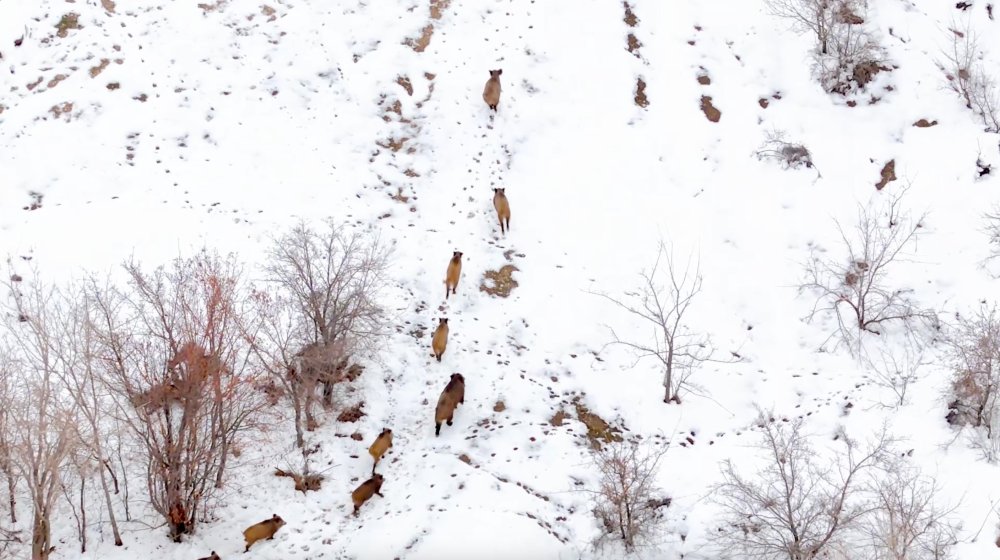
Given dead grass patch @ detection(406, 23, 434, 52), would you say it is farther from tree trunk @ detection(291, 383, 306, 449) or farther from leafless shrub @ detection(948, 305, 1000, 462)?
leafless shrub @ detection(948, 305, 1000, 462)

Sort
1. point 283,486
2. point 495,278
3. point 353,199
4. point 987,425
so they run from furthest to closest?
1. point 353,199
2. point 495,278
3. point 283,486
4. point 987,425

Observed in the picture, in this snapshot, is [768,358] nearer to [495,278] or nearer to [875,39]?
[495,278]

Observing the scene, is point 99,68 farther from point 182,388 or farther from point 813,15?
point 813,15

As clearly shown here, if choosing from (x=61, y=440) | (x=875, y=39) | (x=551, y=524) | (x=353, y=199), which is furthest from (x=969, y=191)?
(x=61, y=440)

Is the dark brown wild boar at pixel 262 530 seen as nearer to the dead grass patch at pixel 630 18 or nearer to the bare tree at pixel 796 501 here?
the bare tree at pixel 796 501

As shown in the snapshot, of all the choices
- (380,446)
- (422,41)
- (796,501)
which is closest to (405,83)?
(422,41)

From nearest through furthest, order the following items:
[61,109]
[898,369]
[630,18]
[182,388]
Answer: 1. [182,388]
2. [898,369]
3. [61,109]
4. [630,18]
